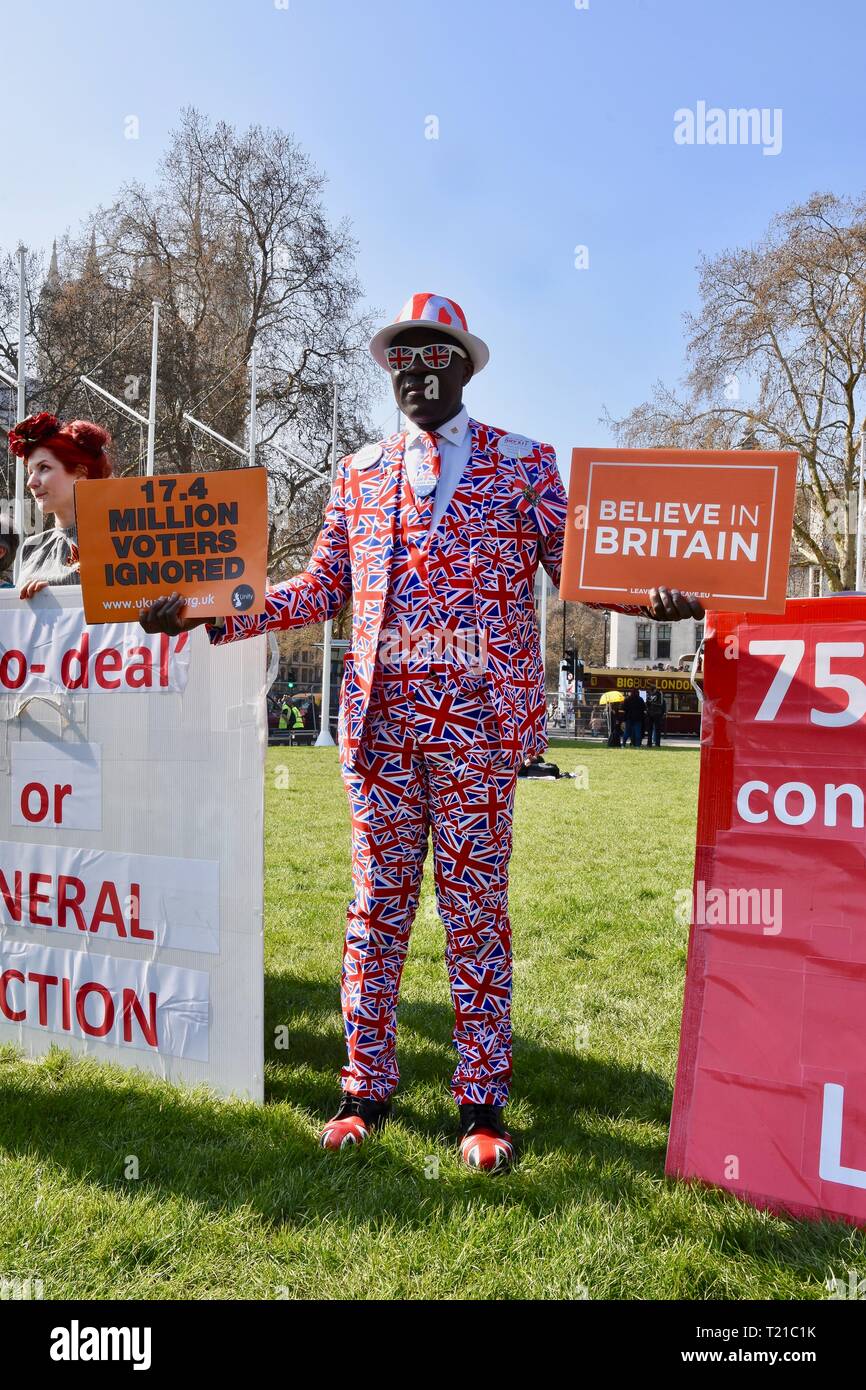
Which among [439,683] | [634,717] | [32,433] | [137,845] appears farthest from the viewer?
[634,717]

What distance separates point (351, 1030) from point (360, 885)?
0.43 meters

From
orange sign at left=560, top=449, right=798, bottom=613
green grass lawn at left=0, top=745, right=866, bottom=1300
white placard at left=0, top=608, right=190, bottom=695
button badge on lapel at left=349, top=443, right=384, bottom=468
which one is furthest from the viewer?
white placard at left=0, top=608, right=190, bottom=695

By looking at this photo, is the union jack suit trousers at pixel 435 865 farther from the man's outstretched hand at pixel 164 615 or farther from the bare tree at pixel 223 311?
the bare tree at pixel 223 311

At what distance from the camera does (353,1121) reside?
2.92m

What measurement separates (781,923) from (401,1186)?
3.92ft

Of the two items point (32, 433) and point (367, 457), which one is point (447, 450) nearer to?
point (367, 457)

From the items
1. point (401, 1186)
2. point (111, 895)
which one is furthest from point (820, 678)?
point (111, 895)

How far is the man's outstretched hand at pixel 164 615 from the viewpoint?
9.07ft

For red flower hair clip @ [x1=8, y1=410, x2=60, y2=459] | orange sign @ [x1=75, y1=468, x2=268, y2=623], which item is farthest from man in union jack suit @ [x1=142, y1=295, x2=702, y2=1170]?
red flower hair clip @ [x1=8, y1=410, x2=60, y2=459]

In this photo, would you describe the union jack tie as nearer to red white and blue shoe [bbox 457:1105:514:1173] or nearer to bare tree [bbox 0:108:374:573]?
red white and blue shoe [bbox 457:1105:514:1173]

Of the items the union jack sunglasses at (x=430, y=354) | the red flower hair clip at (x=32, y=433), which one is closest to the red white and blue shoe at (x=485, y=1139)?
the union jack sunglasses at (x=430, y=354)

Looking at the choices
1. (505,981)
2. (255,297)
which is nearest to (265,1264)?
(505,981)

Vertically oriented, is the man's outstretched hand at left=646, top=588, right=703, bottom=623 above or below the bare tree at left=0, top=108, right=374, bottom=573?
below

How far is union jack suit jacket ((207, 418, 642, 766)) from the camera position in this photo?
110 inches
